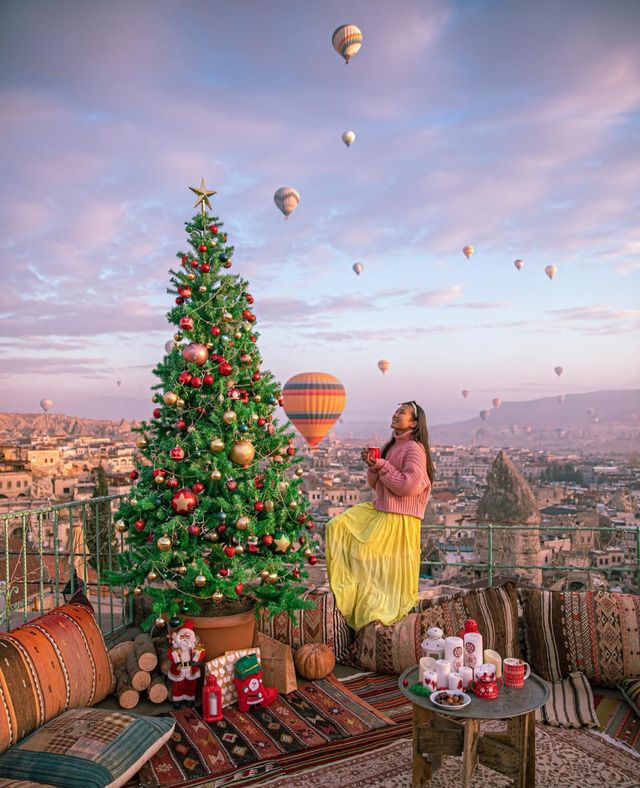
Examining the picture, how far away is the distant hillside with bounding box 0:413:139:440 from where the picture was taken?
104m

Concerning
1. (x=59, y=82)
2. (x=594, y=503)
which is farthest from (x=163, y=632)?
(x=594, y=503)

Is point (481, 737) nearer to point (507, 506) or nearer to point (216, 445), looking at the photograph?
point (216, 445)

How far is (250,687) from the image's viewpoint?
13.1 ft

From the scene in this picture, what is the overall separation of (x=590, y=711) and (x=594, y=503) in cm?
4188

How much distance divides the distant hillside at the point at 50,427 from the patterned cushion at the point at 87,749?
97.1 meters

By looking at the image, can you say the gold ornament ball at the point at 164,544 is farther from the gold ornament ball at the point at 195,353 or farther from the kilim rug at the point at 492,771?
the kilim rug at the point at 492,771

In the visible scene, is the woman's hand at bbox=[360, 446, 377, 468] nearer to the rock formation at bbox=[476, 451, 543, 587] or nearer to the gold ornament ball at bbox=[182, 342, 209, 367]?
the gold ornament ball at bbox=[182, 342, 209, 367]

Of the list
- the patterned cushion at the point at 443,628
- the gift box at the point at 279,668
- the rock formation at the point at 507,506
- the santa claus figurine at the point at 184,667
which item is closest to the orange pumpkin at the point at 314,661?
the gift box at the point at 279,668

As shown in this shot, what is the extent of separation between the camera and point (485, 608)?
14.4 feet

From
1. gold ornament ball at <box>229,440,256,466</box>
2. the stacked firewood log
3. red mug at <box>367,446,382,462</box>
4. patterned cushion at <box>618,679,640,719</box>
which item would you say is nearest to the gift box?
the stacked firewood log

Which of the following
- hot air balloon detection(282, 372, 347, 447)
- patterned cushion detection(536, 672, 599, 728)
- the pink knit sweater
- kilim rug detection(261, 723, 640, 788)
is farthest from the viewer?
hot air balloon detection(282, 372, 347, 447)

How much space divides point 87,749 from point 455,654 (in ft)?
6.05

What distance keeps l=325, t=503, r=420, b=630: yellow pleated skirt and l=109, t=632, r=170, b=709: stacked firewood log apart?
1.36m

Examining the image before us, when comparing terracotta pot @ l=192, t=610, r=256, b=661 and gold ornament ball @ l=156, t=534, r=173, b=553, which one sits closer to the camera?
gold ornament ball @ l=156, t=534, r=173, b=553
